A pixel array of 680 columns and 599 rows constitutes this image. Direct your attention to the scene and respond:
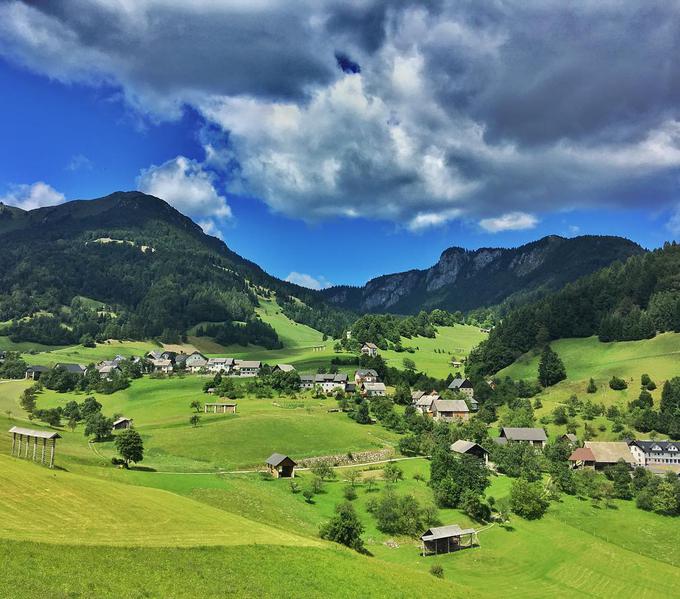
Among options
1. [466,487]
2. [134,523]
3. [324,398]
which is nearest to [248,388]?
[324,398]

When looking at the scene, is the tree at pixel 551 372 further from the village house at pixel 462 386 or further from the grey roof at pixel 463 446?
the grey roof at pixel 463 446

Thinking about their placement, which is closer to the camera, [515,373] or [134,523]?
[134,523]

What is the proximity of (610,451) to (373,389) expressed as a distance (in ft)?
239

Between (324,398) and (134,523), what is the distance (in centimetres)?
11249

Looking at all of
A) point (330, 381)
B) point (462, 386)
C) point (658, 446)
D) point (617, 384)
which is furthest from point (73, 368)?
point (658, 446)

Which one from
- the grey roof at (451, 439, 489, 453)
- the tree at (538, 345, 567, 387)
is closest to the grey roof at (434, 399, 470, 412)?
the tree at (538, 345, 567, 387)

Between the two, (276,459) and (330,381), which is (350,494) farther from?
(330,381)

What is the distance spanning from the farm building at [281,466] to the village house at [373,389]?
72.0 meters

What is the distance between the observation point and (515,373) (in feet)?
605

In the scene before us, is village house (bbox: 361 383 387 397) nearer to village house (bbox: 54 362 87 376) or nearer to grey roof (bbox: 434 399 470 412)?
grey roof (bbox: 434 399 470 412)

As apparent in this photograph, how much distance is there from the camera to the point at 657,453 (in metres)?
103

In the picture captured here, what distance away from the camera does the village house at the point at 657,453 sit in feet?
337

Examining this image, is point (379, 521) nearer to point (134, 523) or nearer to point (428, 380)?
point (134, 523)

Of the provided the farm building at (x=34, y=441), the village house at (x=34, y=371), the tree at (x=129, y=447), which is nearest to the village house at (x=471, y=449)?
the tree at (x=129, y=447)
